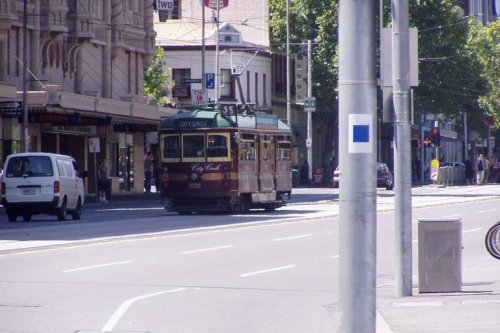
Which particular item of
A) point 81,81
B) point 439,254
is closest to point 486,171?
point 81,81

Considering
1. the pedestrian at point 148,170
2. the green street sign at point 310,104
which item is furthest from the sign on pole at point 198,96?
the green street sign at point 310,104

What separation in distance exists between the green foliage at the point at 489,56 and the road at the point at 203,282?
54.9 meters

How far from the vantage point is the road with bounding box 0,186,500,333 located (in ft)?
44.4

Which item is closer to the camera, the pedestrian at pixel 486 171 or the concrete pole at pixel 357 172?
the concrete pole at pixel 357 172

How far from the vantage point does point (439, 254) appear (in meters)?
15.5

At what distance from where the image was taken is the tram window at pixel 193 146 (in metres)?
39.3

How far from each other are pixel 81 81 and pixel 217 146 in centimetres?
2195

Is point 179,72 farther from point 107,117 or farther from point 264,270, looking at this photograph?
point 264,270

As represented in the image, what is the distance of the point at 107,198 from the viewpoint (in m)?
55.3

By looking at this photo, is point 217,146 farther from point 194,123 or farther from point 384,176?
point 384,176

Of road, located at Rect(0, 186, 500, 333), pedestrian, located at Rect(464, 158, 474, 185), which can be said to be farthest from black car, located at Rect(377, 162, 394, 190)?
road, located at Rect(0, 186, 500, 333)

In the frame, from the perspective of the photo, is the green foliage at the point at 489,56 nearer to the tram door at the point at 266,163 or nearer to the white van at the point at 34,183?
the tram door at the point at 266,163

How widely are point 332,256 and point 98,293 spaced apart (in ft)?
25.2

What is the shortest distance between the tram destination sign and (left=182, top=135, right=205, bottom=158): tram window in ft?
1.02
